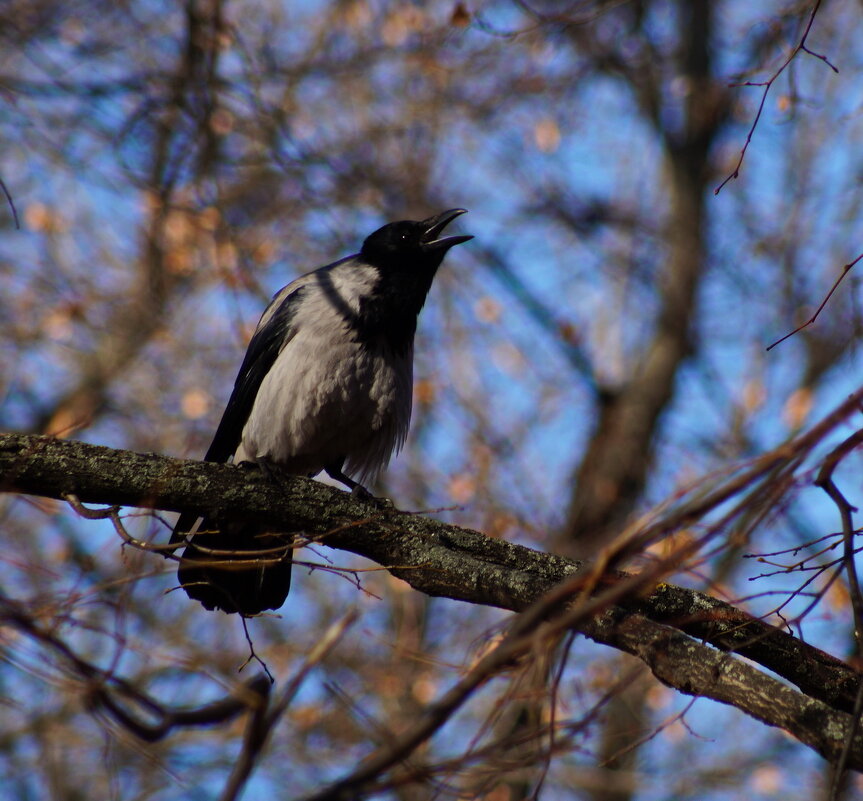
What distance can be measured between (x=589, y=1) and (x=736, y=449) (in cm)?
629

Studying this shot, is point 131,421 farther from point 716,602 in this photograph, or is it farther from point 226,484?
point 716,602

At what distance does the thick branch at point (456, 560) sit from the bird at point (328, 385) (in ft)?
3.75

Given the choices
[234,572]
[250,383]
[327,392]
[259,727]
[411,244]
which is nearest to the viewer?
[259,727]

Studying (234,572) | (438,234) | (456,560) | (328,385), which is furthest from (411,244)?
(456,560)

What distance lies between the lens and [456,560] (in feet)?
11.8

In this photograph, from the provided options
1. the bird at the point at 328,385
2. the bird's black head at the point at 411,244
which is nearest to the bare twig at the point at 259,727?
the bird at the point at 328,385

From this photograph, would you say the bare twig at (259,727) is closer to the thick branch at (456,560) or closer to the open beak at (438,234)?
the thick branch at (456,560)

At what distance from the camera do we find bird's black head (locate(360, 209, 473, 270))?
234 inches

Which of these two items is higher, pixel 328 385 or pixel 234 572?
pixel 328 385

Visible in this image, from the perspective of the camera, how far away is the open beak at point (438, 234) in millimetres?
5988

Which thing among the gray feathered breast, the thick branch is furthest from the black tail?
the gray feathered breast

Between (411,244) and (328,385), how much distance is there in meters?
1.34

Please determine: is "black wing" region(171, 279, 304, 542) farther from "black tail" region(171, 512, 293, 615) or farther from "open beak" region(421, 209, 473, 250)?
"open beak" region(421, 209, 473, 250)

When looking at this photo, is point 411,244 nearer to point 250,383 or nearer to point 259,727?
point 250,383
